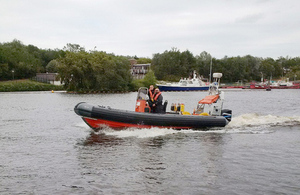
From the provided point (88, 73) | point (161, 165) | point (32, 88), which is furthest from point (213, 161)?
point (32, 88)

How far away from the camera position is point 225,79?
11844 centimetres

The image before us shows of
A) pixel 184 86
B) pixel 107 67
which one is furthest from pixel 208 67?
pixel 107 67

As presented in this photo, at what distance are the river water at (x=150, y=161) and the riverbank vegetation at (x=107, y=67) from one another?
101 feet

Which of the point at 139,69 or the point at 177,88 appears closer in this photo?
the point at 177,88

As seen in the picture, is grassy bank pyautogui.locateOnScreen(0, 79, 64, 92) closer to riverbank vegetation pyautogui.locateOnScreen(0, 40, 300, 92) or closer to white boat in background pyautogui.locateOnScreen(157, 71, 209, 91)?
riverbank vegetation pyautogui.locateOnScreen(0, 40, 300, 92)

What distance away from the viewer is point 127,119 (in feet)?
51.0

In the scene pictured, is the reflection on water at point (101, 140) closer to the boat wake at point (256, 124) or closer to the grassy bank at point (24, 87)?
the boat wake at point (256, 124)

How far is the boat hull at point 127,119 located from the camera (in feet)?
50.6

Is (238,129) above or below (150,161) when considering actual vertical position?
above

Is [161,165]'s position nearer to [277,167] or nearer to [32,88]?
[277,167]

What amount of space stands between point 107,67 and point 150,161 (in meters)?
58.2

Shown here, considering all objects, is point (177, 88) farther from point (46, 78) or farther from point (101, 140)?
point (101, 140)

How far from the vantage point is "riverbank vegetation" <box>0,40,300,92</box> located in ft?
215

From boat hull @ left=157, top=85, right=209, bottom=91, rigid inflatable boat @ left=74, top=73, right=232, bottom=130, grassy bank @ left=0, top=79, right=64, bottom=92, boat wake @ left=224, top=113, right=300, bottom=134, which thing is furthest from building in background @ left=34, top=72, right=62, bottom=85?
rigid inflatable boat @ left=74, top=73, right=232, bottom=130
